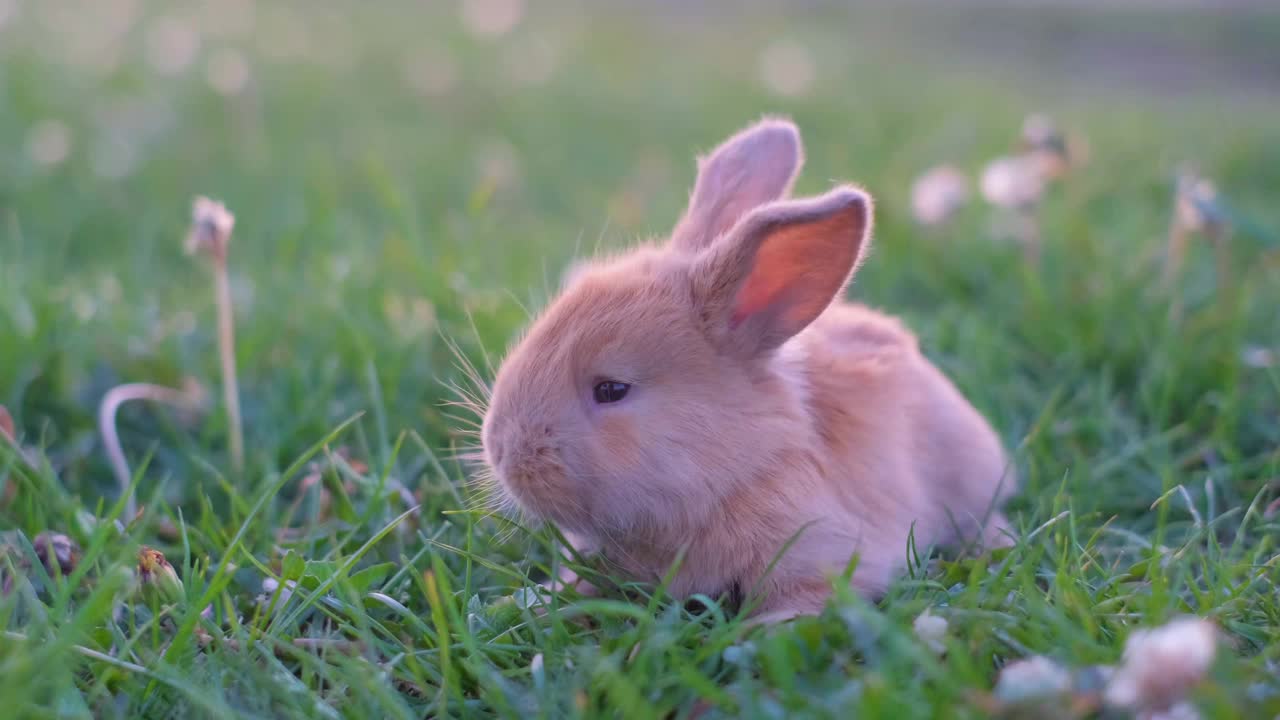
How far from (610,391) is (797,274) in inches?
19.5

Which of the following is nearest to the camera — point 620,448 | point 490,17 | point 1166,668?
point 1166,668

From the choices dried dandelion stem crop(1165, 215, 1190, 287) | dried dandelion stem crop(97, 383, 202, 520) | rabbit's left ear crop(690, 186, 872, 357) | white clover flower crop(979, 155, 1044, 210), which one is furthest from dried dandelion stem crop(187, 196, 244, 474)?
dried dandelion stem crop(1165, 215, 1190, 287)

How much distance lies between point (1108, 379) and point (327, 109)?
206 inches

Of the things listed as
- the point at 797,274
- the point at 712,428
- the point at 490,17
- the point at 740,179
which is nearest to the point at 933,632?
the point at 712,428

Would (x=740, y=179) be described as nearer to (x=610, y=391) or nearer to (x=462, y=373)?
(x=610, y=391)

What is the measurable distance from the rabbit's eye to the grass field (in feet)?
1.14

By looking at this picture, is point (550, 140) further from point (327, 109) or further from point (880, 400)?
point (880, 400)

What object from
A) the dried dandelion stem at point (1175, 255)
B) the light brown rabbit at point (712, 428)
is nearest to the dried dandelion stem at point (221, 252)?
the light brown rabbit at point (712, 428)

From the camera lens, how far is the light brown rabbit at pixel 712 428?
247 centimetres

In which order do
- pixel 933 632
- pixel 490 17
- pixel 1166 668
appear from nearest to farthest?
1. pixel 1166 668
2. pixel 933 632
3. pixel 490 17

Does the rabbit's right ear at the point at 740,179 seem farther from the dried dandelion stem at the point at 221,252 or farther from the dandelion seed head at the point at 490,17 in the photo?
the dandelion seed head at the point at 490,17

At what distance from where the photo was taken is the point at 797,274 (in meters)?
2.52

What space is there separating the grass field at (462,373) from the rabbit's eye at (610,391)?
347 millimetres

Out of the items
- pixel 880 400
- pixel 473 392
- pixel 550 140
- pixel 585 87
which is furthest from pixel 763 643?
pixel 585 87
